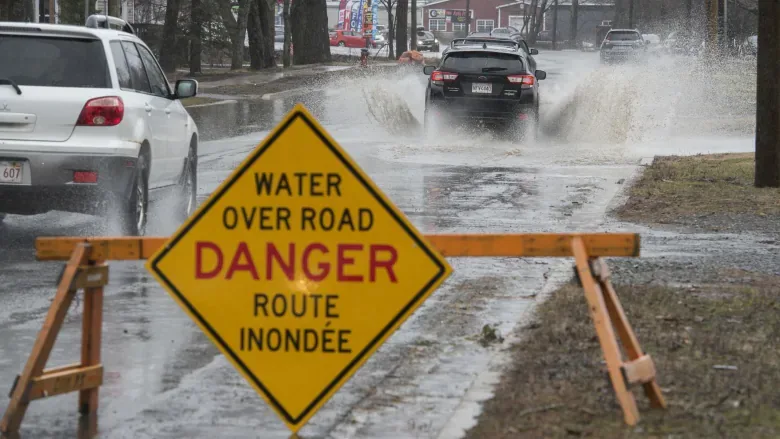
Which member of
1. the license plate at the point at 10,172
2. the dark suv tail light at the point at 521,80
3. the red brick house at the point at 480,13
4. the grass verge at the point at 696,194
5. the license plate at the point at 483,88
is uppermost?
the red brick house at the point at 480,13

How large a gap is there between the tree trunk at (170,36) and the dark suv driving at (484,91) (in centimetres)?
2324

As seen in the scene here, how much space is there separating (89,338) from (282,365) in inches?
42.3

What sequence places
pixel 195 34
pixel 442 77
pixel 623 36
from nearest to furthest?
pixel 442 77
pixel 195 34
pixel 623 36

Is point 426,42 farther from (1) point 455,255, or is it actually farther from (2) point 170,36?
(1) point 455,255

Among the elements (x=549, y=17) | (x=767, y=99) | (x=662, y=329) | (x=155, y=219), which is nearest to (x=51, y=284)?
(x=155, y=219)

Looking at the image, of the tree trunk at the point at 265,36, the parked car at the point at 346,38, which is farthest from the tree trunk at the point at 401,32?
the parked car at the point at 346,38

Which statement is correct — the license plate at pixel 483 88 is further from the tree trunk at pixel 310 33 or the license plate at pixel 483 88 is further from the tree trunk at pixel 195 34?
the tree trunk at pixel 310 33

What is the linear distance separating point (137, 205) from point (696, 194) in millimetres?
6707

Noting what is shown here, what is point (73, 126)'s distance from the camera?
1056 centimetres

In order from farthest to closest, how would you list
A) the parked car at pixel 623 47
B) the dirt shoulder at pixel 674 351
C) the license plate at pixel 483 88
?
1. the parked car at pixel 623 47
2. the license plate at pixel 483 88
3. the dirt shoulder at pixel 674 351

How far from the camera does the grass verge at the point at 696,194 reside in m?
13.7

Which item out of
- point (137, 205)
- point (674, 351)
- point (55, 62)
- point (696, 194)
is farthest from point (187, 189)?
point (674, 351)

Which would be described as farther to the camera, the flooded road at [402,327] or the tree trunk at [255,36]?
the tree trunk at [255,36]

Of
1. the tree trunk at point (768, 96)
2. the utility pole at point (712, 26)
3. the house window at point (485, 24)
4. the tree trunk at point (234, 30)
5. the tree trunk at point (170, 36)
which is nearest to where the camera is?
the tree trunk at point (768, 96)
